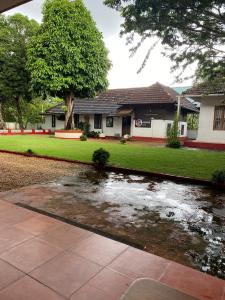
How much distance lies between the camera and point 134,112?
954 inches

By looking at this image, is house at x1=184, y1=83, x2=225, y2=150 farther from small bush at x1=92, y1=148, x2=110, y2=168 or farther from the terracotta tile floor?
the terracotta tile floor

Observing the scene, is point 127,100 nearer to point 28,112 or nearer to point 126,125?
point 126,125

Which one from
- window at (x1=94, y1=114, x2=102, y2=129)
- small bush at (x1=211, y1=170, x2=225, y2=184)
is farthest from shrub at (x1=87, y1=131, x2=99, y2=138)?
small bush at (x1=211, y1=170, x2=225, y2=184)

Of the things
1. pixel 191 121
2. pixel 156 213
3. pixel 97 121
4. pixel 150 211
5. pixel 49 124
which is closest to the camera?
pixel 156 213

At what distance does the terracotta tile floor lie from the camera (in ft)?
7.88

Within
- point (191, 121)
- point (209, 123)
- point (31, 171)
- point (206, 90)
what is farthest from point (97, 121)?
point (31, 171)

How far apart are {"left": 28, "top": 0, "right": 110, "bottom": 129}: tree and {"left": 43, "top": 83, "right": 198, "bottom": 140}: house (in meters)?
4.21

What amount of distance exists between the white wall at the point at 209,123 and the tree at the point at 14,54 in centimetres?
1813

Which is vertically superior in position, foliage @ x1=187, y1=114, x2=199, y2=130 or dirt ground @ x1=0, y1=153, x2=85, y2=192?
foliage @ x1=187, y1=114, x2=199, y2=130

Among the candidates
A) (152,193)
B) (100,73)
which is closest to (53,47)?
(100,73)

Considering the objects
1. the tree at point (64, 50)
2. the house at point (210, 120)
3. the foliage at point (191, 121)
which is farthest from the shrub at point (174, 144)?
the foliage at point (191, 121)

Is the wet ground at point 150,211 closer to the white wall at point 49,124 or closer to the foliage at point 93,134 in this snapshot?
the foliage at point 93,134

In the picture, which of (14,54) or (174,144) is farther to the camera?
(14,54)

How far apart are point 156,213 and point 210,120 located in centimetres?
1392
